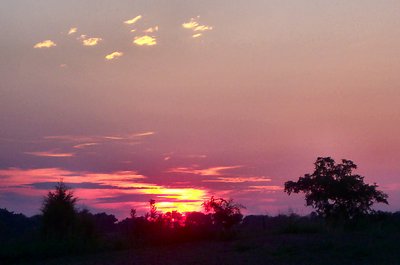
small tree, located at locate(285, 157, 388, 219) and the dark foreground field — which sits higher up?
small tree, located at locate(285, 157, 388, 219)

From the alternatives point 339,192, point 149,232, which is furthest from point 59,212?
→ point 339,192

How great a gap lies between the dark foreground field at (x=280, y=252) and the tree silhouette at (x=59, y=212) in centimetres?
951

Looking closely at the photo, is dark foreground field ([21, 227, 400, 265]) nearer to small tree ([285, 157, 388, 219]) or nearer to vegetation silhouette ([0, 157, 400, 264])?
vegetation silhouette ([0, 157, 400, 264])

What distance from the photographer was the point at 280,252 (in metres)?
26.9

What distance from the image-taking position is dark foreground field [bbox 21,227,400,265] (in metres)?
25.4

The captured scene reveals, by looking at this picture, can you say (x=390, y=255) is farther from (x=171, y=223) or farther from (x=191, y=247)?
(x=171, y=223)

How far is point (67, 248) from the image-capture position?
37.6 meters

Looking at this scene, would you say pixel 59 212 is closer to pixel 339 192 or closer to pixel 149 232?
pixel 149 232

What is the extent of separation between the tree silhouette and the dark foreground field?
374 inches

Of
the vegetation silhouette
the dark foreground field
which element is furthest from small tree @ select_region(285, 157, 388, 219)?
the dark foreground field

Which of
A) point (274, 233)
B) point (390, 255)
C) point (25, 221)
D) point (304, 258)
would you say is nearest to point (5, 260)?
point (274, 233)

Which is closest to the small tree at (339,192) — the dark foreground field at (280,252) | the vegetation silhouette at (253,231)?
the vegetation silhouette at (253,231)

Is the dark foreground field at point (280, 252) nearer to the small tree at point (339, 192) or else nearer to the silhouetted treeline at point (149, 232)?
the silhouetted treeline at point (149, 232)

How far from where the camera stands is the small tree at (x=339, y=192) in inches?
1907
